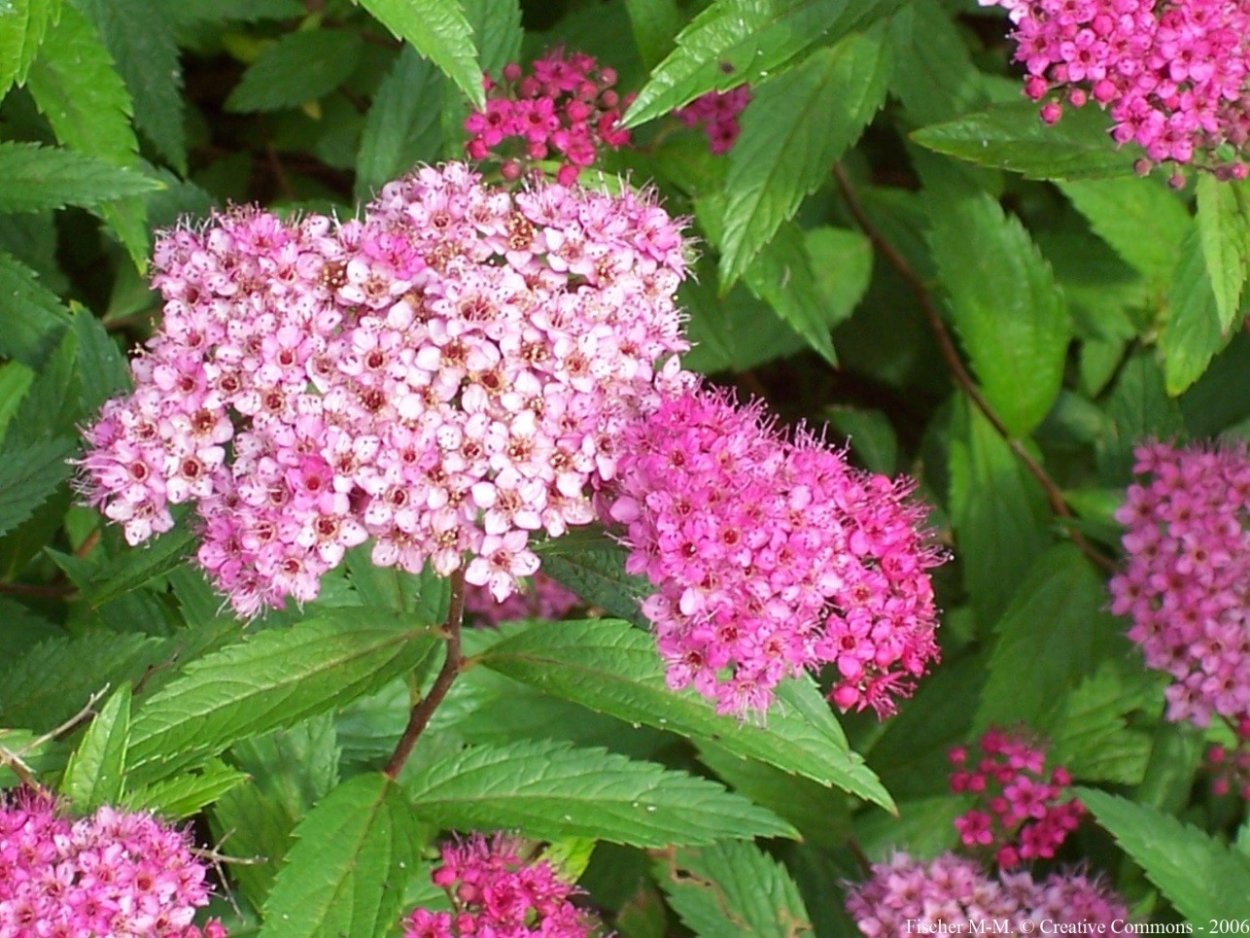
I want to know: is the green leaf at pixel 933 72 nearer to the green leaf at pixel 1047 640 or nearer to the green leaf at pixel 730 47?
the green leaf at pixel 730 47

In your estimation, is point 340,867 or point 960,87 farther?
point 960,87

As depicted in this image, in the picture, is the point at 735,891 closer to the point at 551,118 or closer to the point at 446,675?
the point at 446,675

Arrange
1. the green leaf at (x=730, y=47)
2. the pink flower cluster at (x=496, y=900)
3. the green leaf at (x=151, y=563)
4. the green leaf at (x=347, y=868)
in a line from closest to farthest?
1. the green leaf at (x=347, y=868)
2. the green leaf at (x=151, y=563)
3. the pink flower cluster at (x=496, y=900)
4. the green leaf at (x=730, y=47)

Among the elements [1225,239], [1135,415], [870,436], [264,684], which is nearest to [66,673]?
[264,684]

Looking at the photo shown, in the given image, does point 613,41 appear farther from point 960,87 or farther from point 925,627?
point 925,627

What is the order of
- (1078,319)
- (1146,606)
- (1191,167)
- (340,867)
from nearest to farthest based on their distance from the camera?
1. (340,867)
2. (1191,167)
3. (1146,606)
4. (1078,319)

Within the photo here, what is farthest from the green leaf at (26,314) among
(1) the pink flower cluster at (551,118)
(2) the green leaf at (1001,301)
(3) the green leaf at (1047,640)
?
(3) the green leaf at (1047,640)

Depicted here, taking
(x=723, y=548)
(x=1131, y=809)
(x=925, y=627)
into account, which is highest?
(x=723, y=548)

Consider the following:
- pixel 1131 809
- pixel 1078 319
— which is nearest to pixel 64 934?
pixel 1131 809
